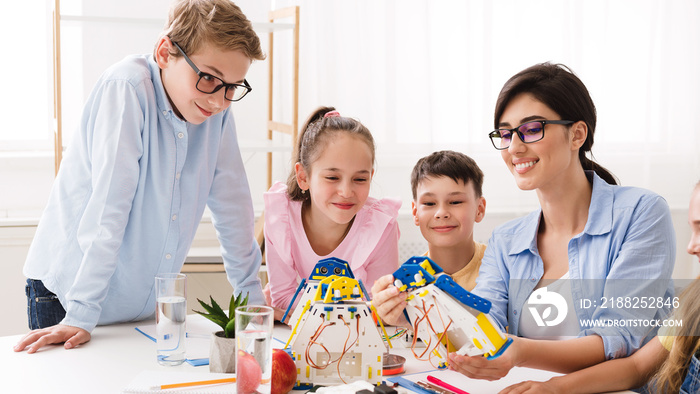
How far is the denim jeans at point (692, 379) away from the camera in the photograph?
1351 millimetres

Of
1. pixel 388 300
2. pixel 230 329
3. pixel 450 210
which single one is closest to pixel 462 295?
pixel 388 300

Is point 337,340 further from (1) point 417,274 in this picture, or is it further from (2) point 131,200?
(2) point 131,200

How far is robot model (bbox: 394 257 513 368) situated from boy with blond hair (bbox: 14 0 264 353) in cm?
75

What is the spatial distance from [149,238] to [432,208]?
37.3 inches

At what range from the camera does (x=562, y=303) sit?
176 centimetres

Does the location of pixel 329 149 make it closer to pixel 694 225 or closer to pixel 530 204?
pixel 694 225

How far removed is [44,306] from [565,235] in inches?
55.8

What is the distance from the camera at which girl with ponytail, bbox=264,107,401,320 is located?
2.07m

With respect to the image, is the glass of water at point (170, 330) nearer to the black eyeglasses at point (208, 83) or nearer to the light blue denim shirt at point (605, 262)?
the black eyeglasses at point (208, 83)

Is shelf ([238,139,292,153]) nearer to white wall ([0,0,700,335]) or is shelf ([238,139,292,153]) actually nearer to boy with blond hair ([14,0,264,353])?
white wall ([0,0,700,335])

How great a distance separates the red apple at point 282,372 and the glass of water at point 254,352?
0.05m

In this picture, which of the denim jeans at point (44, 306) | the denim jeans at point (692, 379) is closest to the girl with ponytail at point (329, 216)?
the denim jeans at point (44, 306)

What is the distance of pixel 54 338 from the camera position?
1579 mm

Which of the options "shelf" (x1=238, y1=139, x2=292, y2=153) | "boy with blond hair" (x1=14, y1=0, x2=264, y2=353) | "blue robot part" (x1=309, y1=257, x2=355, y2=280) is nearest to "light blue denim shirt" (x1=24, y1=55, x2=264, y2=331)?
"boy with blond hair" (x1=14, y1=0, x2=264, y2=353)
